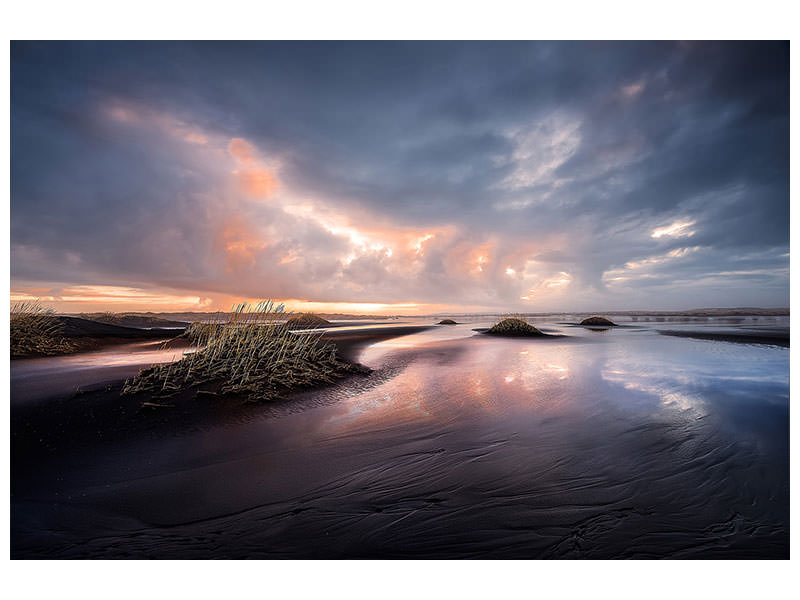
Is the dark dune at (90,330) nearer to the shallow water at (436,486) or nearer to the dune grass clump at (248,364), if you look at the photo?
the dune grass clump at (248,364)

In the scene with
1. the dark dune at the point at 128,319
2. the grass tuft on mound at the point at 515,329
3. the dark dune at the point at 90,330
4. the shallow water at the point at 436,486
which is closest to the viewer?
the shallow water at the point at 436,486

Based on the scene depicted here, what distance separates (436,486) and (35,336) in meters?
9.94

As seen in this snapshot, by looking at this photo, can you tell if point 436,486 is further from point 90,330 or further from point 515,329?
point 515,329

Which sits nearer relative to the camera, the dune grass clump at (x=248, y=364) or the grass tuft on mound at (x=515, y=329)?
the dune grass clump at (x=248, y=364)

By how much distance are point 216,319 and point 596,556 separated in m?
6.98

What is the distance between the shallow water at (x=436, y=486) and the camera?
212cm

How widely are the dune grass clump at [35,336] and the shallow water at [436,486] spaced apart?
6.35 metres

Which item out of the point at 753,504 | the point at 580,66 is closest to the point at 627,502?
the point at 753,504

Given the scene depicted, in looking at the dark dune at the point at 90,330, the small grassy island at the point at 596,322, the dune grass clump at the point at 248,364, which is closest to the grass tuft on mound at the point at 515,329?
the small grassy island at the point at 596,322

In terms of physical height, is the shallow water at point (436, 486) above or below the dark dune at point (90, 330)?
below

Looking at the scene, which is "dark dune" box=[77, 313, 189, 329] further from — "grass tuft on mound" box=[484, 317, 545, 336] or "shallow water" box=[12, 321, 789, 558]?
"grass tuft on mound" box=[484, 317, 545, 336]

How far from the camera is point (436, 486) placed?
2.62 m

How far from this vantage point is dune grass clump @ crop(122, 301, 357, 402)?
464cm

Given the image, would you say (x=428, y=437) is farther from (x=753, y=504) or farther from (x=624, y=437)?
(x=753, y=504)
